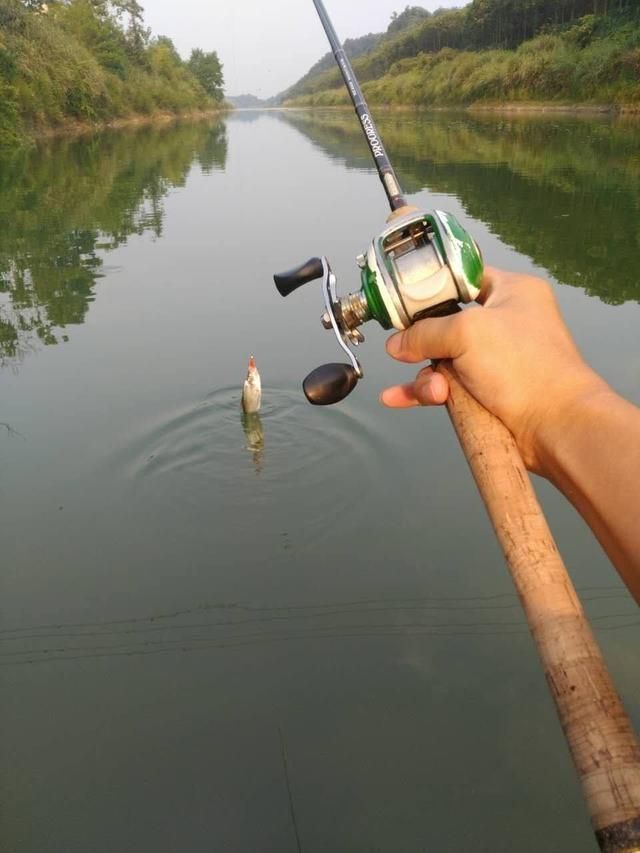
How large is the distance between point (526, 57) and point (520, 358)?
142ft

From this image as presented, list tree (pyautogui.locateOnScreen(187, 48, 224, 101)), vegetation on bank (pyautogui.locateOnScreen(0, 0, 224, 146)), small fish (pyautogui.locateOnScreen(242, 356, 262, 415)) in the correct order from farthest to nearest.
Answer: tree (pyautogui.locateOnScreen(187, 48, 224, 101)) → vegetation on bank (pyautogui.locateOnScreen(0, 0, 224, 146)) → small fish (pyautogui.locateOnScreen(242, 356, 262, 415))

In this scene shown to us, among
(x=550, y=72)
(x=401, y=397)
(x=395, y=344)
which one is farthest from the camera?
(x=550, y=72)

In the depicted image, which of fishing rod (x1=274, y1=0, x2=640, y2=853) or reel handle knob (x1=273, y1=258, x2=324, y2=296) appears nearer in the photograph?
fishing rod (x1=274, y1=0, x2=640, y2=853)

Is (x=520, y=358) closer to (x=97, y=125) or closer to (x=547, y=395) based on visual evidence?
(x=547, y=395)

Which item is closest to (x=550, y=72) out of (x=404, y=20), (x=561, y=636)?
(x=561, y=636)

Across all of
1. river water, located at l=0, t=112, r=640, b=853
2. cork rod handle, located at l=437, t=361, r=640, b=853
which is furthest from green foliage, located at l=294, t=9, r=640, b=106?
cork rod handle, located at l=437, t=361, r=640, b=853

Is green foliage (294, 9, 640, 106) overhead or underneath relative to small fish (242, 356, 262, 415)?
underneath

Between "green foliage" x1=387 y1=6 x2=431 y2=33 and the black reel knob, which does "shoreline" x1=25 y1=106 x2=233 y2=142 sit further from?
"green foliage" x1=387 y1=6 x2=431 y2=33

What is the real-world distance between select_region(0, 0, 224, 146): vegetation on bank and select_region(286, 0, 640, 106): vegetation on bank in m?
20.7

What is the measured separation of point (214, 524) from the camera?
153 inches

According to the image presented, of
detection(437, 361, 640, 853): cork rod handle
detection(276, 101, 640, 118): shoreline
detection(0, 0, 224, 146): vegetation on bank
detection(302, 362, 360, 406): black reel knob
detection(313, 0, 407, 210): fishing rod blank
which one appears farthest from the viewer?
detection(276, 101, 640, 118): shoreline

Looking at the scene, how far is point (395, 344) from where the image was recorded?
4.93ft

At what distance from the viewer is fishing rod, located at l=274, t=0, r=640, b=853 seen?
87cm

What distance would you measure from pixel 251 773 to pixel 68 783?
663mm
